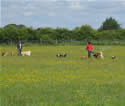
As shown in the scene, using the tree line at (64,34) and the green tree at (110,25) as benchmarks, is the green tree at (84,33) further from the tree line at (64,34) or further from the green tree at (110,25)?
the green tree at (110,25)

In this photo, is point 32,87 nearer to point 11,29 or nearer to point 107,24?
point 11,29

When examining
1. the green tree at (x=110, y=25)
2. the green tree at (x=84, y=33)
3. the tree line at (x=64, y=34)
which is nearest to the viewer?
the tree line at (x=64, y=34)

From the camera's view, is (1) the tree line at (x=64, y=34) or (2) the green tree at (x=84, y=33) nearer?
(1) the tree line at (x=64, y=34)

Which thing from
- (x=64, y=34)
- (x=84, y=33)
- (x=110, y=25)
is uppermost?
(x=110, y=25)

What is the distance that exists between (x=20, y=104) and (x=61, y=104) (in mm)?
1134

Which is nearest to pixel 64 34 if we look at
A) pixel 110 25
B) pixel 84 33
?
pixel 84 33

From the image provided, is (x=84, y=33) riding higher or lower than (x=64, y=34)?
higher

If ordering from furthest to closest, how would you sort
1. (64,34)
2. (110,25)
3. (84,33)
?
(110,25) → (84,33) → (64,34)

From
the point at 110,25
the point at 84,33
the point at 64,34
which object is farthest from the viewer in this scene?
the point at 110,25

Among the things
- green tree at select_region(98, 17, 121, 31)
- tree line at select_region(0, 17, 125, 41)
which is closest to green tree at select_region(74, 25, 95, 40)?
tree line at select_region(0, 17, 125, 41)

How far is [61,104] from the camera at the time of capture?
7605 mm

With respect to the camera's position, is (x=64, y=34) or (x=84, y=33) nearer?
(x=64, y=34)

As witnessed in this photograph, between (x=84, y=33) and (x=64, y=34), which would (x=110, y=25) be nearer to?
(x=84, y=33)

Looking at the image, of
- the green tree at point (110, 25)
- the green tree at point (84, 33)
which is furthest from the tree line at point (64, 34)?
the green tree at point (110, 25)
